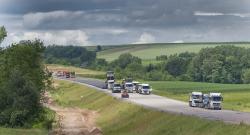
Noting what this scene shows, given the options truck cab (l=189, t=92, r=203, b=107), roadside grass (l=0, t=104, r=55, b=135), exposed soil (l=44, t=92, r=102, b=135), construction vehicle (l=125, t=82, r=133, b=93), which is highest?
truck cab (l=189, t=92, r=203, b=107)

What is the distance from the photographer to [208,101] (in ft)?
352

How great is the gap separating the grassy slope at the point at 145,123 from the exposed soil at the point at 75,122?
6.15ft

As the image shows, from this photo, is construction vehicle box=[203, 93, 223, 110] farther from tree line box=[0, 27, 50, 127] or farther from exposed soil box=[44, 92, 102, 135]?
tree line box=[0, 27, 50, 127]

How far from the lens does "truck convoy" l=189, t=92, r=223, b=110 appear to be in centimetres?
10412

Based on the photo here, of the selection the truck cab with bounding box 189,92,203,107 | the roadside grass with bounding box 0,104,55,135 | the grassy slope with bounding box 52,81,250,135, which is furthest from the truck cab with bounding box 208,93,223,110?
the roadside grass with bounding box 0,104,55,135

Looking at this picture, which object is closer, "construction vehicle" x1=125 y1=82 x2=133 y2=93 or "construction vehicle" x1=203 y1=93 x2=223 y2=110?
"construction vehicle" x1=203 y1=93 x2=223 y2=110

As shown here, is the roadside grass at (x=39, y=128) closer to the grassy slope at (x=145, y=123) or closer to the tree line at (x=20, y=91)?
the tree line at (x=20, y=91)

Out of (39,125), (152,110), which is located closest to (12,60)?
(39,125)

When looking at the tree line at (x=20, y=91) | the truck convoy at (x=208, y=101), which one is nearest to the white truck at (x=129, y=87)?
the tree line at (x=20, y=91)

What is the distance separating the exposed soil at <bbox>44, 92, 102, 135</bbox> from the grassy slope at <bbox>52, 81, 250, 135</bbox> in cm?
187

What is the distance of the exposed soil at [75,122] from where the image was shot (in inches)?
3935

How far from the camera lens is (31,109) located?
10281 cm

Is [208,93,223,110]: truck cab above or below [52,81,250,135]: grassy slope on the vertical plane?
above

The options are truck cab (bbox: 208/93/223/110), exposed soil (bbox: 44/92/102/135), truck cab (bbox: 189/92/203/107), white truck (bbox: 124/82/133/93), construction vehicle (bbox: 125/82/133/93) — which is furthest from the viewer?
white truck (bbox: 124/82/133/93)
